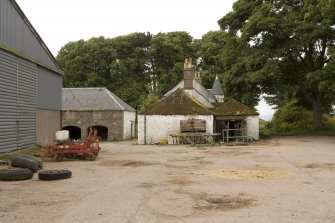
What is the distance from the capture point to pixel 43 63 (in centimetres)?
2536

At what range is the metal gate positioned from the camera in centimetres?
1970

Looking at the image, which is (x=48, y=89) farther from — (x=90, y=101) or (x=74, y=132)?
(x=74, y=132)

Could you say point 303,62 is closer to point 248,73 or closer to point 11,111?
point 248,73

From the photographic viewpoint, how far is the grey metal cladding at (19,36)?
20020 millimetres

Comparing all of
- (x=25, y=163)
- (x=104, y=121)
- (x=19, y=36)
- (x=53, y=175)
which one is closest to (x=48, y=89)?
(x=19, y=36)

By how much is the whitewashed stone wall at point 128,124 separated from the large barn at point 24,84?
17120 millimetres

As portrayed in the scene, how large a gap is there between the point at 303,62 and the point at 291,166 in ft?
86.1

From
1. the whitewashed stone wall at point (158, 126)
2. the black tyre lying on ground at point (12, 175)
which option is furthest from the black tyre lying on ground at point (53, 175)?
the whitewashed stone wall at point (158, 126)

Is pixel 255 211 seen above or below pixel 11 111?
below

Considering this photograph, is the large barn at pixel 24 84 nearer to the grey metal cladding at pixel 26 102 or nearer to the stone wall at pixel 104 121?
the grey metal cladding at pixel 26 102

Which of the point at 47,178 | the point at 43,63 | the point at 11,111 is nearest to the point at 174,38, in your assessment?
the point at 43,63

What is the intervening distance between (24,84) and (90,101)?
23.2 meters

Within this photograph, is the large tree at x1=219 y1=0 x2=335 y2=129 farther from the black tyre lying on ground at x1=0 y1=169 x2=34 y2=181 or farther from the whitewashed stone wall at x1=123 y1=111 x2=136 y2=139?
the black tyre lying on ground at x1=0 y1=169 x2=34 y2=181

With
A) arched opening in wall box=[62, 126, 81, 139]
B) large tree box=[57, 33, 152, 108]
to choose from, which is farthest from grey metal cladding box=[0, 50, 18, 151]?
large tree box=[57, 33, 152, 108]
